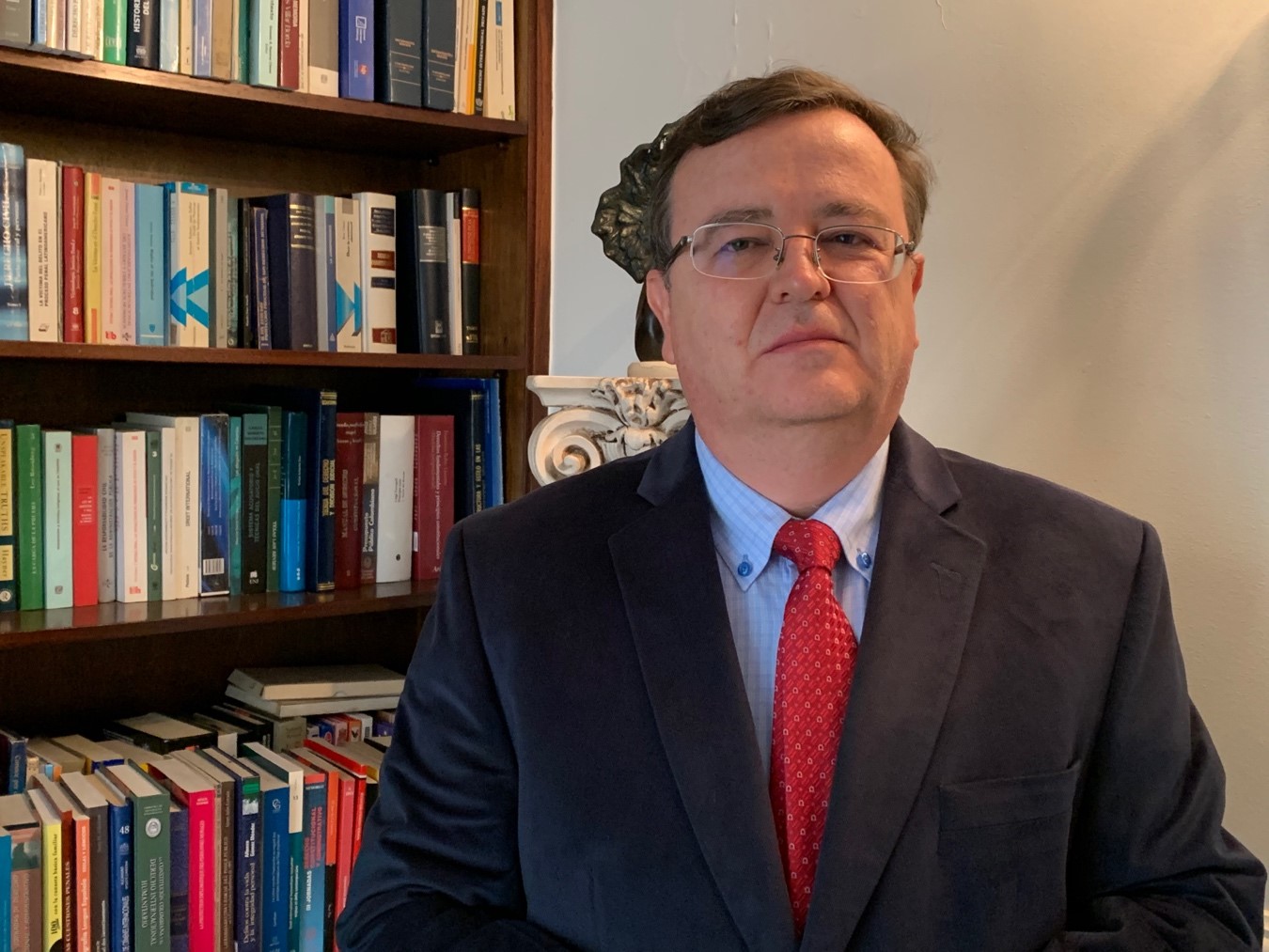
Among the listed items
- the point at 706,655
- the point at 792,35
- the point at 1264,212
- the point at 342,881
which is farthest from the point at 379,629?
the point at 1264,212

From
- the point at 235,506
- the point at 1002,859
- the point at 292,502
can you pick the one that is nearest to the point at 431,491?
the point at 292,502

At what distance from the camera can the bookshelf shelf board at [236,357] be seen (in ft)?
6.23

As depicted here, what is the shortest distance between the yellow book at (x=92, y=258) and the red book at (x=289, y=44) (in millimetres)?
356

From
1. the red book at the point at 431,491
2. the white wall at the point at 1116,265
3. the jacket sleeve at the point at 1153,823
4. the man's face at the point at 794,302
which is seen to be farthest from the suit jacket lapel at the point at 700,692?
the red book at the point at 431,491

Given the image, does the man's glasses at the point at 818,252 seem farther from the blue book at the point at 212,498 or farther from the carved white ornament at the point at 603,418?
the blue book at the point at 212,498

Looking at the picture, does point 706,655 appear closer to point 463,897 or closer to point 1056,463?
point 463,897

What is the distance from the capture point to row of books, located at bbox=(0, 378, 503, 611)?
1971 millimetres

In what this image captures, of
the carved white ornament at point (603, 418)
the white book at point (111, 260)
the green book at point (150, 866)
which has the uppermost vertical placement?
the white book at point (111, 260)

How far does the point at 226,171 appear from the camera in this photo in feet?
7.77

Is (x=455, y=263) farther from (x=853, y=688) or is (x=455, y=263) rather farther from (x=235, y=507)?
(x=853, y=688)

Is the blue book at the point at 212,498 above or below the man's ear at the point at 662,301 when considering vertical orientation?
below

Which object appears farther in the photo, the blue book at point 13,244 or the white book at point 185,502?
the white book at point 185,502

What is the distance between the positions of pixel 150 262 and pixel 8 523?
478 mm

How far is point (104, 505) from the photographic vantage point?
6.65 ft
